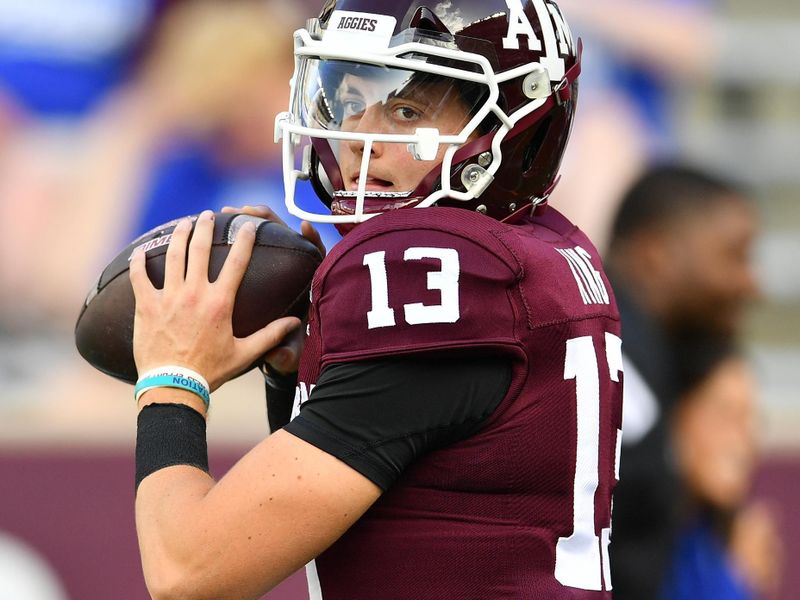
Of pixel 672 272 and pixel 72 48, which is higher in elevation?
pixel 72 48

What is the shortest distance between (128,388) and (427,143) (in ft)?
11.9

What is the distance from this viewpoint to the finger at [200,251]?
168 cm

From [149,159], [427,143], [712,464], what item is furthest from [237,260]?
[149,159]

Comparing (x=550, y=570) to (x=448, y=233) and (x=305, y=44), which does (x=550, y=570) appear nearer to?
(x=448, y=233)

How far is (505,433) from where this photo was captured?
1539 mm

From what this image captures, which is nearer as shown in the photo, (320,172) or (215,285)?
(215,285)

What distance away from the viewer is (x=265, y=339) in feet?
5.55

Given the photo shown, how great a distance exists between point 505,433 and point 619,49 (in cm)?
454

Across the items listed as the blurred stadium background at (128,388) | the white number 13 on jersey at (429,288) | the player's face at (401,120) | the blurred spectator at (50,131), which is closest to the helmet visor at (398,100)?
the player's face at (401,120)

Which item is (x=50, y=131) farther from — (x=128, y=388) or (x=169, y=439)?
(x=169, y=439)

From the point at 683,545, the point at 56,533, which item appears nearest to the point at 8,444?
the point at 56,533

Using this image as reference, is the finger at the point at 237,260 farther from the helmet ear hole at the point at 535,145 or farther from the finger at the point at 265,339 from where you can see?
the helmet ear hole at the point at 535,145

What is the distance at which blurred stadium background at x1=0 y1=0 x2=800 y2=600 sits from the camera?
14.2ft

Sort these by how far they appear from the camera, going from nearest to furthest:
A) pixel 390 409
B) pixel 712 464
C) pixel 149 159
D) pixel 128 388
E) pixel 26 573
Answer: pixel 390 409, pixel 712 464, pixel 26 573, pixel 128 388, pixel 149 159
